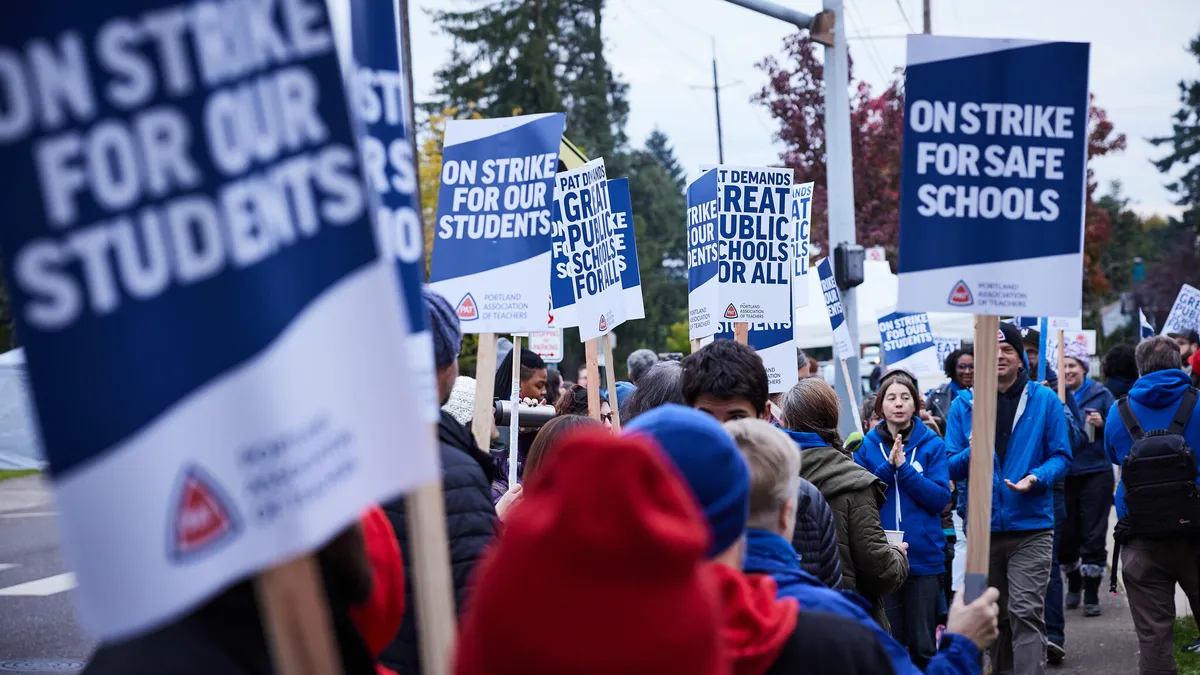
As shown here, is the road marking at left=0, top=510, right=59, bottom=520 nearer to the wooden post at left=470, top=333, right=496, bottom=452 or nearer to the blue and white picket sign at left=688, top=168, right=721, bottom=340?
the blue and white picket sign at left=688, top=168, right=721, bottom=340

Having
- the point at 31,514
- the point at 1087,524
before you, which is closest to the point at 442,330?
the point at 1087,524

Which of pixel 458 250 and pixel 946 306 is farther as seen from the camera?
pixel 458 250

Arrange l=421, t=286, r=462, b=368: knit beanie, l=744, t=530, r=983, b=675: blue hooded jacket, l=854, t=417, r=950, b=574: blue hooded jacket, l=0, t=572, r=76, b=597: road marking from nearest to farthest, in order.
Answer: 1. l=744, t=530, r=983, b=675: blue hooded jacket
2. l=421, t=286, r=462, b=368: knit beanie
3. l=854, t=417, r=950, b=574: blue hooded jacket
4. l=0, t=572, r=76, b=597: road marking

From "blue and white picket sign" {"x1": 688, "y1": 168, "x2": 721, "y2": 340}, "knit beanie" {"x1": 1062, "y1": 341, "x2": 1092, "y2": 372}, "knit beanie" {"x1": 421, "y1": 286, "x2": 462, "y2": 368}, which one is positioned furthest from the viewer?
"knit beanie" {"x1": 1062, "y1": 341, "x2": 1092, "y2": 372}

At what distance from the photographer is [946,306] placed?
3.67 m

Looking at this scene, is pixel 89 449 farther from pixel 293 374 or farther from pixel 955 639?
pixel 955 639

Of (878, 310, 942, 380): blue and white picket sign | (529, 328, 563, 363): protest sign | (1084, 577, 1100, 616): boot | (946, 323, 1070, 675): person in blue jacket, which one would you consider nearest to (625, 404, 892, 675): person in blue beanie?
(946, 323, 1070, 675): person in blue jacket

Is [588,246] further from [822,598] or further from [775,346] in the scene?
[822,598]

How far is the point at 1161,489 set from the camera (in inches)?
268

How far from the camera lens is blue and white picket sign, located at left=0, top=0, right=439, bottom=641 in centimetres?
154

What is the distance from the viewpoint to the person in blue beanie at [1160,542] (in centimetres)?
675

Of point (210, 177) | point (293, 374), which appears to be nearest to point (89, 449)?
point (293, 374)

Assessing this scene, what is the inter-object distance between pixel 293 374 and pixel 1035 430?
6287 millimetres

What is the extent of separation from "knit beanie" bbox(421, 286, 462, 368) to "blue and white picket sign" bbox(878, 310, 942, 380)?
9.85m
